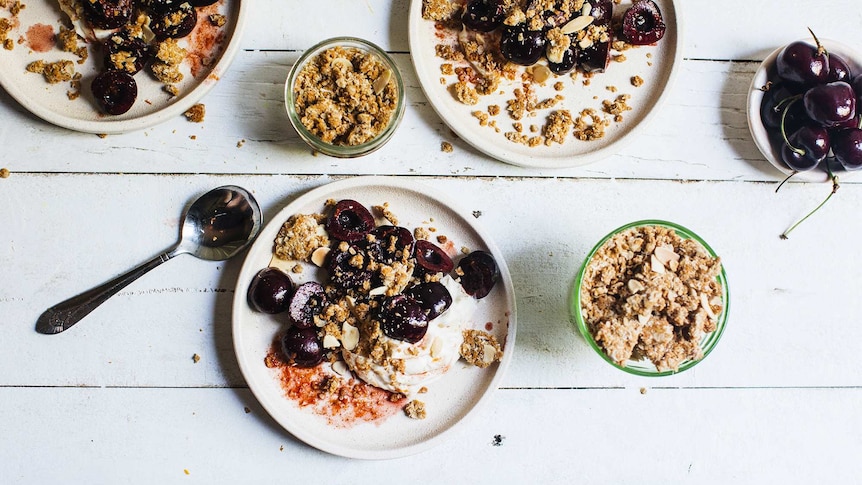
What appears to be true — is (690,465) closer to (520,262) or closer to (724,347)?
(724,347)

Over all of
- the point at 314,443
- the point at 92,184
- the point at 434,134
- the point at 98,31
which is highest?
the point at 98,31

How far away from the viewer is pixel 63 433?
4.33 feet

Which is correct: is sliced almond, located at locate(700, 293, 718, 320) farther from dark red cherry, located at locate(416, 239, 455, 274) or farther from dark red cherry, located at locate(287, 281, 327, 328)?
dark red cherry, located at locate(287, 281, 327, 328)

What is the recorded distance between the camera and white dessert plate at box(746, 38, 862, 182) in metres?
1.32

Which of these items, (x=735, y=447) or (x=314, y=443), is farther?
(x=735, y=447)

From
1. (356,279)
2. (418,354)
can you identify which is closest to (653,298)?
(418,354)

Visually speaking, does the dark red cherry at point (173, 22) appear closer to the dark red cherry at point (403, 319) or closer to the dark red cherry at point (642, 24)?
the dark red cherry at point (403, 319)

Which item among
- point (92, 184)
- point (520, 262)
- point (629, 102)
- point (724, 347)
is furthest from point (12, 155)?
point (724, 347)

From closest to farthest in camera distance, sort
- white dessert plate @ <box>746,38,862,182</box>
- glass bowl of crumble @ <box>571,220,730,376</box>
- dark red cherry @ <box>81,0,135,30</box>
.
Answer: glass bowl of crumble @ <box>571,220,730,376</box>
dark red cherry @ <box>81,0,135,30</box>
white dessert plate @ <box>746,38,862,182</box>

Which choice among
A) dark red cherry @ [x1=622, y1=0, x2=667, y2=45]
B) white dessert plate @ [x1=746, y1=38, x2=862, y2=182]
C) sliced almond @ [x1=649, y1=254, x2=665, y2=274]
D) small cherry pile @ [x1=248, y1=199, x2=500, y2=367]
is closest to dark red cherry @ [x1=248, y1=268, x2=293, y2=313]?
small cherry pile @ [x1=248, y1=199, x2=500, y2=367]

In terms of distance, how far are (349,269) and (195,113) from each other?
439 millimetres

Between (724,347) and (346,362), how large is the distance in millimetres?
781

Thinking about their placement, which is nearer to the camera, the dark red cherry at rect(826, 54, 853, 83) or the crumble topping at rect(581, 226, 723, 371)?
the crumble topping at rect(581, 226, 723, 371)

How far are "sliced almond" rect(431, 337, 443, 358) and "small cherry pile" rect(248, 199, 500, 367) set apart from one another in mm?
45
